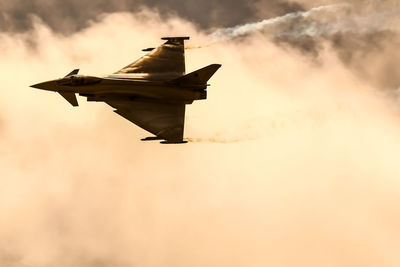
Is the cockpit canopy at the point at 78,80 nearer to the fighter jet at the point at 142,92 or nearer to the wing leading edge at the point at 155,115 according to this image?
the fighter jet at the point at 142,92

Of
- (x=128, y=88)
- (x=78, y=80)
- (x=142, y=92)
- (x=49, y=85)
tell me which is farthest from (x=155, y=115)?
(x=49, y=85)

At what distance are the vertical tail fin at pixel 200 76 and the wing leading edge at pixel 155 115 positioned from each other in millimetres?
2135

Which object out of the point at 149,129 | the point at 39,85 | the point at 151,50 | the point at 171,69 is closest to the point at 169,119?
the point at 149,129

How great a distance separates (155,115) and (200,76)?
489 centimetres

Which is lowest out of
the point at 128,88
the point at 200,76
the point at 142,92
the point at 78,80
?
the point at 142,92

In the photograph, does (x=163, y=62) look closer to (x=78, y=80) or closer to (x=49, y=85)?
(x=78, y=80)

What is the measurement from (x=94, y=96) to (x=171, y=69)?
7.09 metres

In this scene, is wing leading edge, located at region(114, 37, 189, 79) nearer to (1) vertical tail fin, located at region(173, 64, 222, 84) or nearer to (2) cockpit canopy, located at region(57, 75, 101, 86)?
(1) vertical tail fin, located at region(173, 64, 222, 84)

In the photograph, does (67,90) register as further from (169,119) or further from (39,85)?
(169,119)

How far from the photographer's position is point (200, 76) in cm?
4250

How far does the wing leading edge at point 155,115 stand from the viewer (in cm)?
4138

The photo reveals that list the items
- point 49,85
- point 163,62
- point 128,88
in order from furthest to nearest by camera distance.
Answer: point 163,62 → point 49,85 → point 128,88

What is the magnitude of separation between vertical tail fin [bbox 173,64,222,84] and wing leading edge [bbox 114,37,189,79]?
212cm

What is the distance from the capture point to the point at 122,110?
142 feet
